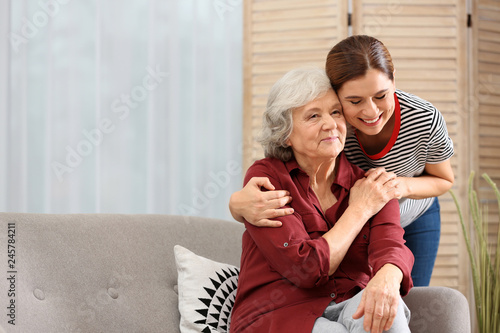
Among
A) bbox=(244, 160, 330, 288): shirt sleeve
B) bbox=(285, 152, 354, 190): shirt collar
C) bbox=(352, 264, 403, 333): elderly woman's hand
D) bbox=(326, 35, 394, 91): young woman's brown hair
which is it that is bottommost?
bbox=(352, 264, 403, 333): elderly woman's hand

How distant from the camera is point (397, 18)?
3.09m

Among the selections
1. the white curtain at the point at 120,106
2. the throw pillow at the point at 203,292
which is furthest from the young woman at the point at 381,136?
the white curtain at the point at 120,106

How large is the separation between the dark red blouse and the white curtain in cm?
A: 159

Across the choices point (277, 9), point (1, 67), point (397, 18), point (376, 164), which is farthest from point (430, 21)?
point (1, 67)

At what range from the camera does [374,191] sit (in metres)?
1.60

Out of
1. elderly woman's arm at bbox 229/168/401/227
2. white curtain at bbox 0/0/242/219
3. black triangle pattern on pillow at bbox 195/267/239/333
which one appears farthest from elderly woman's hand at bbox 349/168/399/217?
white curtain at bbox 0/0/242/219

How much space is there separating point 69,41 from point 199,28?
30.0 inches

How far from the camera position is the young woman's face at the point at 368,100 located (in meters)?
1.57

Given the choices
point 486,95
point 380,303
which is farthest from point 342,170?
point 486,95

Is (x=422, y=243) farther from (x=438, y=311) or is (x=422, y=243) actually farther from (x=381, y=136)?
(x=381, y=136)

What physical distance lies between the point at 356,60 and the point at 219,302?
898mm

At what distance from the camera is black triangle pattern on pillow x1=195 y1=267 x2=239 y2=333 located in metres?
1.74

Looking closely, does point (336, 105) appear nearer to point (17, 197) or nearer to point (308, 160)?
point (308, 160)

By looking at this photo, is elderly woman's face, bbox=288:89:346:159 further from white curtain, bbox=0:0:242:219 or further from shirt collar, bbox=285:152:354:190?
white curtain, bbox=0:0:242:219
